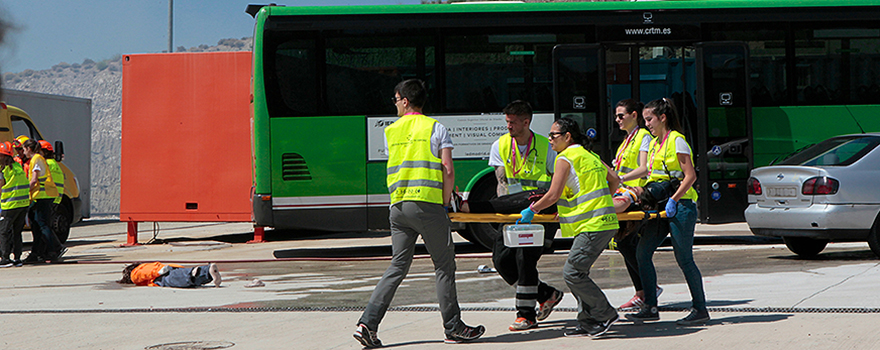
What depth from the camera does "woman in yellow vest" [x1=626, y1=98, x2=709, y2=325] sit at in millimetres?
6168

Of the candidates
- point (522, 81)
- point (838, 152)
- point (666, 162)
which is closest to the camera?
point (666, 162)

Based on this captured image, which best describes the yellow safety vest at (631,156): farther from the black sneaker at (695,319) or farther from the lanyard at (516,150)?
the black sneaker at (695,319)

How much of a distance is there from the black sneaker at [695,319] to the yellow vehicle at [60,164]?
12.5 metres

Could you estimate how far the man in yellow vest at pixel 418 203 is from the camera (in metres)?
5.68

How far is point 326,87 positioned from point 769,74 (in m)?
6.33

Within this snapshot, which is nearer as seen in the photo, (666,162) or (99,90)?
(666,162)

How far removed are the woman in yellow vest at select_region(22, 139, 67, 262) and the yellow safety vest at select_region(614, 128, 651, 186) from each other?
8872 millimetres

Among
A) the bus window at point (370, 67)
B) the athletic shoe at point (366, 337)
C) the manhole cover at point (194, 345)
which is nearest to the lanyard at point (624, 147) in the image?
the athletic shoe at point (366, 337)

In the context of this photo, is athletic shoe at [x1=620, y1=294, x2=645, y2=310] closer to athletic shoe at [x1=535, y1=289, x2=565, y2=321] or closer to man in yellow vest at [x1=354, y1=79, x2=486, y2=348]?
athletic shoe at [x1=535, y1=289, x2=565, y2=321]

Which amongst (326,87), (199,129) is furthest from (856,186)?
(199,129)

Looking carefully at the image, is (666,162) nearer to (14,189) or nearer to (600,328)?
(600,328)

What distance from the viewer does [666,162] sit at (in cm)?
634

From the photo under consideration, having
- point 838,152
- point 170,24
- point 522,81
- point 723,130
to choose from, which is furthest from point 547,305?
point 170,24

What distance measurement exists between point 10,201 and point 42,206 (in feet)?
1.47
